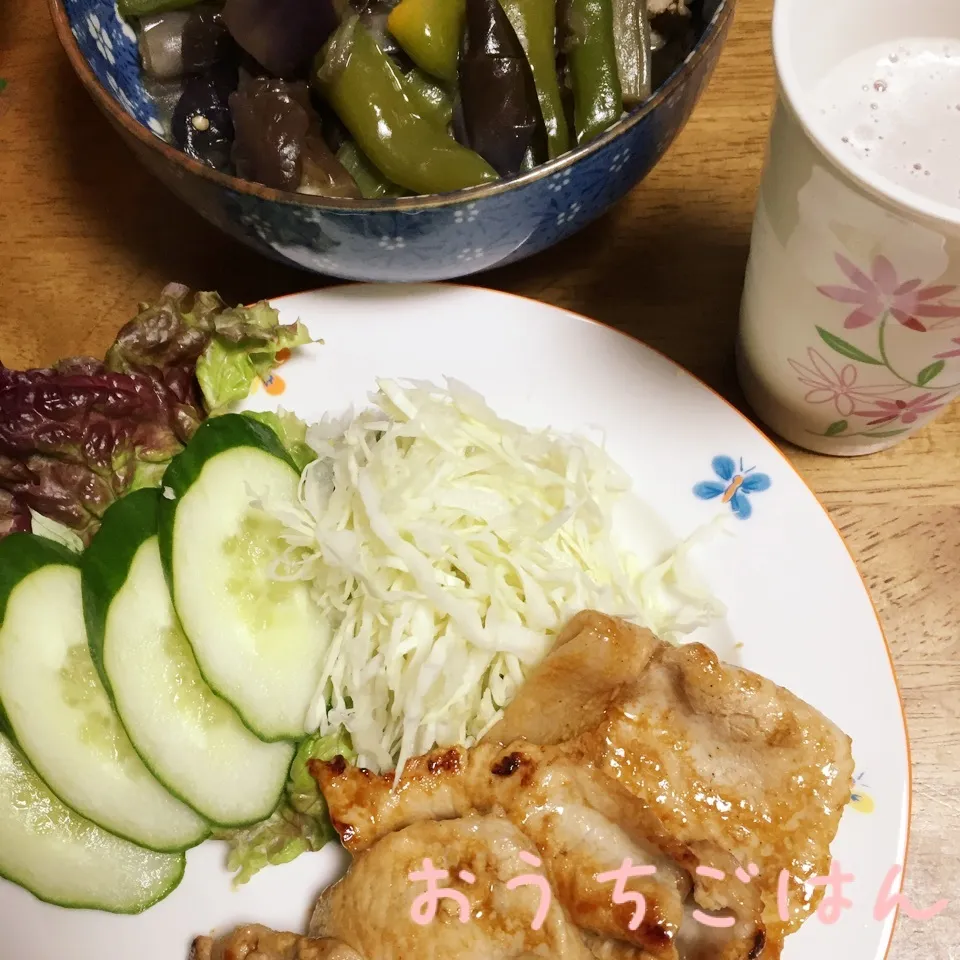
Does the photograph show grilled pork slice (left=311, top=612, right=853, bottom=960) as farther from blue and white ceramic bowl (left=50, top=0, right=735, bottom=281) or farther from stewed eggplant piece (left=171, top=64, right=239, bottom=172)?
stewed eggplant piece (left=171, top=64, right=239, bottom=172)

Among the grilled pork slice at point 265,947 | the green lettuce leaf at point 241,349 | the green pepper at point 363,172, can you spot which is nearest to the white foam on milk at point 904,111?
the green pepper at point 363,172

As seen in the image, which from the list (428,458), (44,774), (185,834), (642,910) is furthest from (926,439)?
(44,774)

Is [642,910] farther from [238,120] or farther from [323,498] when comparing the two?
[238,120]

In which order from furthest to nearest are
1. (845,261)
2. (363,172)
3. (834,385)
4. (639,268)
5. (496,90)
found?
(639,268) < (363,172) < (496,90) < (834,385) < (845,261)

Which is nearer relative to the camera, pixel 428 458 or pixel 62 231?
pixel 428 458

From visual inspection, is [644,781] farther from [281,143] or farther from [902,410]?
[281,143]

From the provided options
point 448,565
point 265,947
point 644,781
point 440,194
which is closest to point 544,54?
point 440,194

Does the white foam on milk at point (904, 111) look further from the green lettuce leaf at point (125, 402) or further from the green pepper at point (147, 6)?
the green pepper at point (147, 6)
